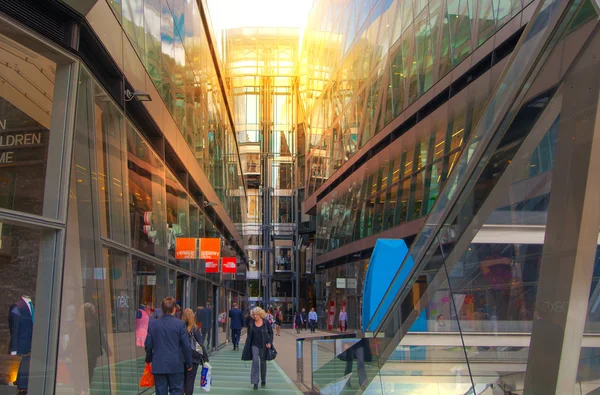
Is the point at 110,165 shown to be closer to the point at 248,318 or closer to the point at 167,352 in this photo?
the point at 167,352

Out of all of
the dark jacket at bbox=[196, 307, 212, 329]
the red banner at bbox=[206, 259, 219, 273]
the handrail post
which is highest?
the red banner at bbox=[206, 259, 219, 273]

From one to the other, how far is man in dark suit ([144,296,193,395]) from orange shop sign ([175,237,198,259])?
8653mm

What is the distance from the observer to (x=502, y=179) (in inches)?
164

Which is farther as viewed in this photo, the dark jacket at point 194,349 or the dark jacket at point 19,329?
the dark jacket at point 194,349

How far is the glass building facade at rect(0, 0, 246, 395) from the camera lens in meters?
6.50

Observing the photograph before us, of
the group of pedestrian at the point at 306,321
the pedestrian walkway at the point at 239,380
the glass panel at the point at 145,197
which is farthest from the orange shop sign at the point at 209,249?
the group of pedestrian at the point at 306,321

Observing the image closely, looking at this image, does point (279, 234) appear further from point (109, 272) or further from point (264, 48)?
point (109, 272)

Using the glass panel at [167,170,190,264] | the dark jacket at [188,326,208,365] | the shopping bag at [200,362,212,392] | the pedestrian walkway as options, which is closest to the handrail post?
the pedestrian walkway

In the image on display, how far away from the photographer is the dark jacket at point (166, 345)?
7281 millimetres

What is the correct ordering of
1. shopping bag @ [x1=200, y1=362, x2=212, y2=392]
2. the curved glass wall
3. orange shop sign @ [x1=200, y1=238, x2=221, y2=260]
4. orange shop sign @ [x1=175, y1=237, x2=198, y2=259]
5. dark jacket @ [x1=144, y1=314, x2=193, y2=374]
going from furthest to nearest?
the curved glass wall < orange shop sign @ [x1=200, y1=238, x2=221, y2=260] < orange shop sign @ [x1=175, y1=237, x2=198, y2=259] < shopping bag @ [x1=200, y1=362, x2=212, y2=392] < dark jacket @ [x1=144, y1=314, x2=193, y2=374]

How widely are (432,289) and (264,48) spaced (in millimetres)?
65623

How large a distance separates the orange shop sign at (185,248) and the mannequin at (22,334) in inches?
366

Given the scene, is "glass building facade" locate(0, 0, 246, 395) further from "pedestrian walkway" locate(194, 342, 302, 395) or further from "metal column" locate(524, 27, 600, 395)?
"metal column" locate(524, 27, 600, 395)

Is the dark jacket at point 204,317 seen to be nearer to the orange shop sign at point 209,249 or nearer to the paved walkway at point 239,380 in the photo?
the paved walkway at point 239,380
